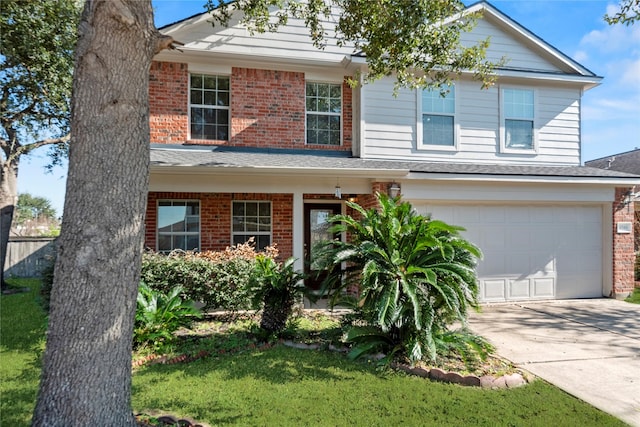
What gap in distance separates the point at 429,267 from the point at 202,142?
6162 millimetres

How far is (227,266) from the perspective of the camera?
679 cm

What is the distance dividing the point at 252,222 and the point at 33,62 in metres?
7.23

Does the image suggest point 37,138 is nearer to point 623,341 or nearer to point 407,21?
point 407,21

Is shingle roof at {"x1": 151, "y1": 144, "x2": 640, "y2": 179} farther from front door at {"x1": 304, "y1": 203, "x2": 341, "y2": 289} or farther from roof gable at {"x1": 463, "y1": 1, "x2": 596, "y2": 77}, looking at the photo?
roof gable at {"x1": 463, "y1": 1, "x2": 596, "y2": 77}

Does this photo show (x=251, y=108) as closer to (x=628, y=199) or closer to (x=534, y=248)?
(x=534, y=248)

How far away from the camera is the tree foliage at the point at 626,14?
5523 millimetres

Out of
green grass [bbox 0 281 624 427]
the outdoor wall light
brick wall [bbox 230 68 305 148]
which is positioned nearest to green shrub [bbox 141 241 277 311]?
green grass [bbox 0 281 624 427]

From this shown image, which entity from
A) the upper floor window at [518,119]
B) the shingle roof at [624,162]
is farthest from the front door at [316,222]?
the shingle roof at [624,162]

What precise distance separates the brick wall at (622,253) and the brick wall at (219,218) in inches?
307

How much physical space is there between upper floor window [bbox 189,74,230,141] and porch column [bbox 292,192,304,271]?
2467 millimetres

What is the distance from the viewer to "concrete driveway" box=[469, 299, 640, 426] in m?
4.12

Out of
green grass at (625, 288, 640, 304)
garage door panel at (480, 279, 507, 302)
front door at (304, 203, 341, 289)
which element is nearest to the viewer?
garage door panel at (480, 279, 507, 302)

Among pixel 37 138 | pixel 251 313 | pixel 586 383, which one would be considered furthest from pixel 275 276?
pixel 37 138

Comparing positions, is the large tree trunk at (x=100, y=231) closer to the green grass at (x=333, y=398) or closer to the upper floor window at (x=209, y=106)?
the green grass at (x=333, y=398)
